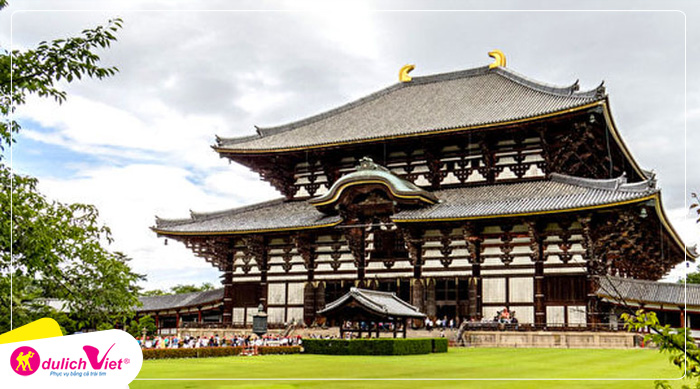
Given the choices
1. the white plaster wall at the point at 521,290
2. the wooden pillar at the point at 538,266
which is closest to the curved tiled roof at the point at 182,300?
the white plaster wall at the point at 521,290

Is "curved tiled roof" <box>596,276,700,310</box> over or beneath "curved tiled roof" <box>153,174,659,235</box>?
beneath

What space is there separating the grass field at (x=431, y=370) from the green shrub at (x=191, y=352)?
0.83 metres

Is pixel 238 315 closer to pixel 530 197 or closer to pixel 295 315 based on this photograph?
pixel 295 315

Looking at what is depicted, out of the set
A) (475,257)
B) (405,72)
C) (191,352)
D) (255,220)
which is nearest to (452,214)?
(475,257)

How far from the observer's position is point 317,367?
2145 centimetres

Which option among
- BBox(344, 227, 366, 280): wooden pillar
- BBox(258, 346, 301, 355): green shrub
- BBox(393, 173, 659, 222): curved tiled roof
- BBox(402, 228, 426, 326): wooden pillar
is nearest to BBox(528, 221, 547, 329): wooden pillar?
BBox(393, 173, 659, 222): curved tiled roof

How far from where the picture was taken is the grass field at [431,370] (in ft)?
53.1

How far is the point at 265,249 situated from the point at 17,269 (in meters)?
33.2

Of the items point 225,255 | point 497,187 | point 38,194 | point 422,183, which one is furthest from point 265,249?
point 38,194

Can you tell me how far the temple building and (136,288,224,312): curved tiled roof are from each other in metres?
2.04

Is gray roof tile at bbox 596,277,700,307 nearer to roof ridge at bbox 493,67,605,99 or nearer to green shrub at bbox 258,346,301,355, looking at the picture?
roof ridge at bbox 493,67,605,99

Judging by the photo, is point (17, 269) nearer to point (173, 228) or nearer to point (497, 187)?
point (497, 187)

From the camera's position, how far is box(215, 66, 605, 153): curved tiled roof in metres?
39.1

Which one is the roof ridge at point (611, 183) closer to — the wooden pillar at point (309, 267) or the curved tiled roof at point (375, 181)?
the curved tiled roof at point (375, 181)
